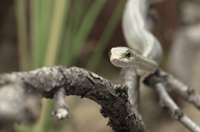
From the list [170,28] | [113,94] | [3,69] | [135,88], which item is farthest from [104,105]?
[3,69]

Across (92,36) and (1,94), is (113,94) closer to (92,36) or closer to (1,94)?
(1,94)

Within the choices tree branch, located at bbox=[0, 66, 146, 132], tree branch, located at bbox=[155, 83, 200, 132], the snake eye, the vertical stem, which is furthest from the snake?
the vertical stem

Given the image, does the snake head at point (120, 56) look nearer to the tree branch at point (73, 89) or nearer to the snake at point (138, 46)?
the snake at point (138, 46)

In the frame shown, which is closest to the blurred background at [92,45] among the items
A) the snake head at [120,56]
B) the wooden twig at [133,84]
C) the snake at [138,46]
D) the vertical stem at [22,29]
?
the vertical stem at [22,29]

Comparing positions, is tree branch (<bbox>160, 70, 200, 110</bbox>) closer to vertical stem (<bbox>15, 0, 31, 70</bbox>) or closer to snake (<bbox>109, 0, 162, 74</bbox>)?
snake (<bbox>109, 0, 162, 74</bbox>)

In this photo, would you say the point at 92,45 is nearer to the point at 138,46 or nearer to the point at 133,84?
the point at 138,46

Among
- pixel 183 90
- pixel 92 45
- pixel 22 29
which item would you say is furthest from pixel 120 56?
pixel 92 45
